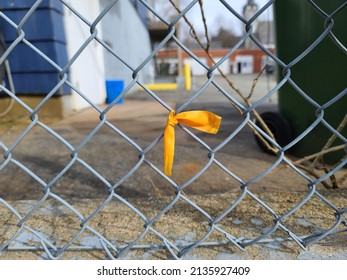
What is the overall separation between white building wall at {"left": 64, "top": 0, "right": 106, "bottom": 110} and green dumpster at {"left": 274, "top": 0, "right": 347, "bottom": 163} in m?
3.86

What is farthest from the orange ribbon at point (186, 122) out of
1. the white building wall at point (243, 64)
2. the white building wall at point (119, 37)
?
the white building wall at point (243, 64)

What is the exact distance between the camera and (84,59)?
615 centimetres

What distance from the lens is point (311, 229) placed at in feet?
3.76

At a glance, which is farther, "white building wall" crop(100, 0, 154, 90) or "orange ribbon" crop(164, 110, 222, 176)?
"white building wall" crop(100, 0, 154, 90)

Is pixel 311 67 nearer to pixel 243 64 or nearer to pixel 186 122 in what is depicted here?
pixel 186 122

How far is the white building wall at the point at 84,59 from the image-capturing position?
17.7 ft

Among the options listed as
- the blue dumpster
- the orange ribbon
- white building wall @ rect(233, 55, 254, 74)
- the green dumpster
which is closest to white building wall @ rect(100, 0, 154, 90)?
the blue dumpster

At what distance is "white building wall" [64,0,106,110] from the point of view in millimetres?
5398

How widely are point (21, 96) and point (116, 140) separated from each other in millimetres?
2450

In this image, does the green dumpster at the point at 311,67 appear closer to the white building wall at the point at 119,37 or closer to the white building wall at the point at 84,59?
the white building wall at the point at 84,59

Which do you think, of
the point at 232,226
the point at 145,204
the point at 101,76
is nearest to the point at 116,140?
the point at 145,204

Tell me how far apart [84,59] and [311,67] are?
4980 millimetres

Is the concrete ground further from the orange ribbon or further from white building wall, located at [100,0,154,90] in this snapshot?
white building wall, located at [100,0,154,90]
